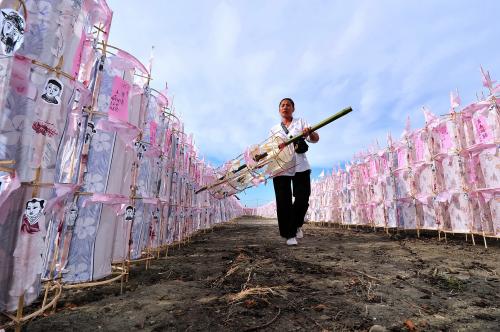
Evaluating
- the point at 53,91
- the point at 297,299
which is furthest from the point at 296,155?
the point at 53,91

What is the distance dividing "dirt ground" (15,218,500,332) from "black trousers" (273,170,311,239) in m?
1.46

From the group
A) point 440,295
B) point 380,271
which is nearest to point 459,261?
point 380,271

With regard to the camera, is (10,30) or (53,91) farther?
(53,91)

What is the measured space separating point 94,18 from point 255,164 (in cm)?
340

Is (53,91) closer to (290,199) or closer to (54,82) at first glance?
(54,82)

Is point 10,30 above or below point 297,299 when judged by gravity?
above

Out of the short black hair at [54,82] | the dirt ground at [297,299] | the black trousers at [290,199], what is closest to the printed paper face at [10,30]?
the short black hair at [54,82]

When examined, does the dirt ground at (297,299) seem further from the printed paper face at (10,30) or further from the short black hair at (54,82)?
the printed paper face at (10,30)

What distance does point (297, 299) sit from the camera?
2170mm

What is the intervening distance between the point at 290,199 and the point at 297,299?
2.96 meters

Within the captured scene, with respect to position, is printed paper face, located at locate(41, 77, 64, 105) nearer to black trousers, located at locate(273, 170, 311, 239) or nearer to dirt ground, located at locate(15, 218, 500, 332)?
dirt ground, located at locate(15, 218, 500, 332)

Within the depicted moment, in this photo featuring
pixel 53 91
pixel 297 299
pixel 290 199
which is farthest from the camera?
pixel 290 199

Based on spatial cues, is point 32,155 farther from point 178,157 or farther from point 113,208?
point 178,157

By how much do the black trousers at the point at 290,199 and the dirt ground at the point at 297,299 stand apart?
57.5 inches
